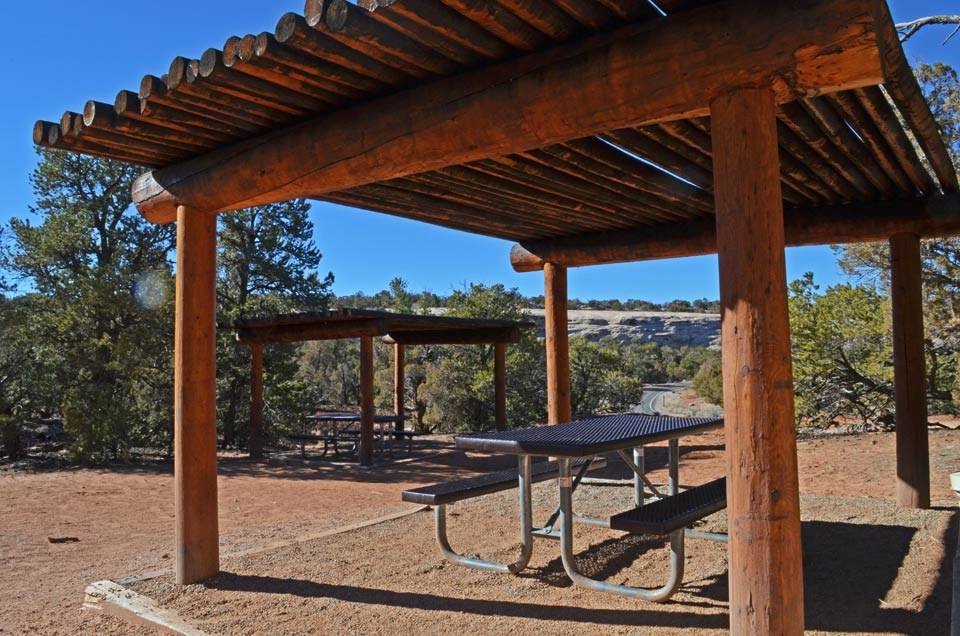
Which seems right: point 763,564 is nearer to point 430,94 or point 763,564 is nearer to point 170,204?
point 430,94

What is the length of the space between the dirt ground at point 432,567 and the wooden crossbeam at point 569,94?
8.18 feet

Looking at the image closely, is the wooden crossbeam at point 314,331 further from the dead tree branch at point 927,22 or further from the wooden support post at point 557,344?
the dead tree branch at point 927,22

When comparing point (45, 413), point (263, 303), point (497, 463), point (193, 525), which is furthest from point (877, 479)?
point (45, 413)

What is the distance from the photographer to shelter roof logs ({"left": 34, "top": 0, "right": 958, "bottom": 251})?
285cm

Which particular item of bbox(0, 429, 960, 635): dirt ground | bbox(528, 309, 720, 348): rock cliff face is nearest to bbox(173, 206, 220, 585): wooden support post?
bbox(0, 429, 960, 635): dirt ground

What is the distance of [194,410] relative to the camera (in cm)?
468

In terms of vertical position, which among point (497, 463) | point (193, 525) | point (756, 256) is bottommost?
point (497, 463)

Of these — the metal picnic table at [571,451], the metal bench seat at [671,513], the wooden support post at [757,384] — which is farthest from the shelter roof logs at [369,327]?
the wooden support post at [757,384]

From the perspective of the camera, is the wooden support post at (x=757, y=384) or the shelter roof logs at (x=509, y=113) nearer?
the wooden support post at (x=757, y=384)

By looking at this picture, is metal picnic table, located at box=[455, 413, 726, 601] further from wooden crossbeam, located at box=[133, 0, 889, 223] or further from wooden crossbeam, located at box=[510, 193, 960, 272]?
wooden crossbeam, located at box=[510, 193, 960, 272]

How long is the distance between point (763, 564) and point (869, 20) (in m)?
1.96

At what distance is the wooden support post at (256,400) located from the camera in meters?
13.6

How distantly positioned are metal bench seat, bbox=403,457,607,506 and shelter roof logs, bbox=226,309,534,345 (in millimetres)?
5736

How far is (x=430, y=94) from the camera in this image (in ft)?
11.9
